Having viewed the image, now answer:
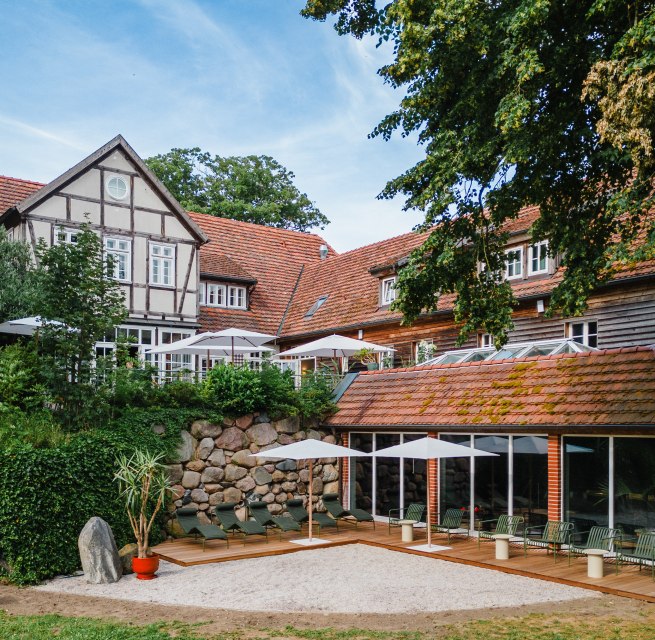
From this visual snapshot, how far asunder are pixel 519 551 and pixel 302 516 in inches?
192

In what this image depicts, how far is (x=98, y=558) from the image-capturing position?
1297 cm

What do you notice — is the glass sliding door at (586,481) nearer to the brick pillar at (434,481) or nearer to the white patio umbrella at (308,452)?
the brick pillar at (434,481)

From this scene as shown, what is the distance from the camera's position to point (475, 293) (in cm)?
1383

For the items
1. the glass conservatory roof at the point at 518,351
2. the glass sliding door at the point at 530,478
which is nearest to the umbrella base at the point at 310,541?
the glass sliding door at the point at 530,478

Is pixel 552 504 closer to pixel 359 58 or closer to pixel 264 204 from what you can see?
pixel 359 58

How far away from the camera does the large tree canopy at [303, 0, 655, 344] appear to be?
10.4 metres

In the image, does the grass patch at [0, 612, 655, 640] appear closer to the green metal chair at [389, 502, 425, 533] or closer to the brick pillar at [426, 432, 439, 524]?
the green metal chair at [389, 502, 425, 533]

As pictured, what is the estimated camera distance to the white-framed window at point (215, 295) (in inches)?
1096

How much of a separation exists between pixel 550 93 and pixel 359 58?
3.26m

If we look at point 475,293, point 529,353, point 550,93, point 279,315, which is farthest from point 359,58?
point 279,315

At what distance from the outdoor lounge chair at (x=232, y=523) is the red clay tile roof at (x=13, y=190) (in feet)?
42.6

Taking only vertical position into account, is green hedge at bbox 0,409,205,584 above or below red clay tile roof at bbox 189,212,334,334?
below

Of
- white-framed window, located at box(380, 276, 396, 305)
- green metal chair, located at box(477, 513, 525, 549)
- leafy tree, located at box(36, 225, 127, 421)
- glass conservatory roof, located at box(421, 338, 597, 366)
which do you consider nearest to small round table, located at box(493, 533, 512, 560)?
green metal chair, located at box(477, 513, 525, 549)

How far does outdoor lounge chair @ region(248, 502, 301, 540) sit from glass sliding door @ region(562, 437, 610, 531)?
5672mm
